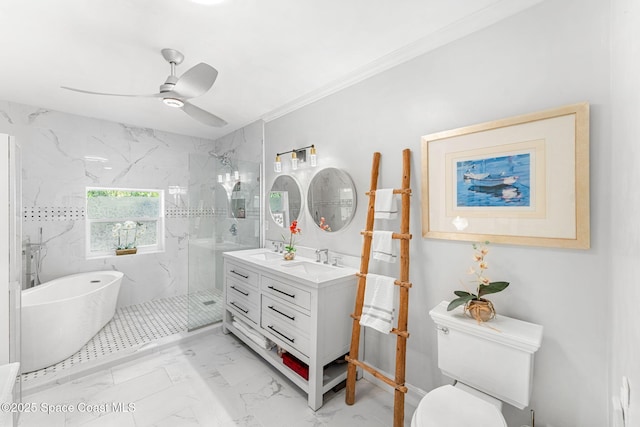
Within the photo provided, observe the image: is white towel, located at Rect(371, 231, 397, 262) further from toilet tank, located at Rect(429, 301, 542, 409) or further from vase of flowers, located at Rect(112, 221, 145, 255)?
vase of flowers, located at Rect(112, 221, 145, 255)

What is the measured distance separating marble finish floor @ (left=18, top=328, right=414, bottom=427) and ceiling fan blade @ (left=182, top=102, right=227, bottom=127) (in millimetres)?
2164

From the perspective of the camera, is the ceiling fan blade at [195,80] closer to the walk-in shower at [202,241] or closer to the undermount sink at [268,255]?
the walk-in shower at [202,241]

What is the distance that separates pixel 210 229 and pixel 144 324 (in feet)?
4.50

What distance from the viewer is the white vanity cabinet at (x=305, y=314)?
1863mm

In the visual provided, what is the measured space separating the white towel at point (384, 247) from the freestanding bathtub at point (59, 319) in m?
2.74

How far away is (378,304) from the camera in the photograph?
184 cm

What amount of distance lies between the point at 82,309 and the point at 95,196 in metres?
1.71

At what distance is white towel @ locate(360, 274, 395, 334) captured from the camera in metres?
1.78

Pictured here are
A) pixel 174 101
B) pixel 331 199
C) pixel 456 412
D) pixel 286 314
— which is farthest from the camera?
pixel 331 199

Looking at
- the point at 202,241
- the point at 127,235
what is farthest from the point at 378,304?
the point at 127,235

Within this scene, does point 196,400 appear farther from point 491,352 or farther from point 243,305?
point 491,352

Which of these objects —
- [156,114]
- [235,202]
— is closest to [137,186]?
[156,114]

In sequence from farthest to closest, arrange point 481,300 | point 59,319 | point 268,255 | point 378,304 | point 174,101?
point 268,255 < point 59,319 < point 174,101 < point 378,304 < point 481,300

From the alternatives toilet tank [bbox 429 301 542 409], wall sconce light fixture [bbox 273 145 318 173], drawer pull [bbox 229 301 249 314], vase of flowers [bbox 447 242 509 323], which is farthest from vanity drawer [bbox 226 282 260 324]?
vase of flowers [bbox 447 242 509 323]
